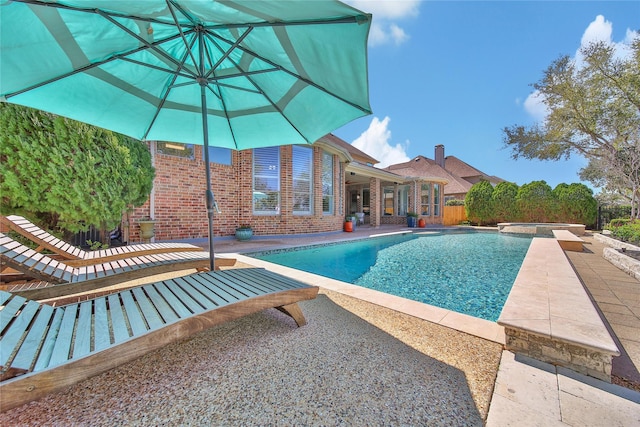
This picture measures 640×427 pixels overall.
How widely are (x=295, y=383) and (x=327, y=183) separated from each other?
9101 mm

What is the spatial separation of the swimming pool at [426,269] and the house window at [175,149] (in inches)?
155

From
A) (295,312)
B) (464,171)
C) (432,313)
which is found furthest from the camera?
(464,171)

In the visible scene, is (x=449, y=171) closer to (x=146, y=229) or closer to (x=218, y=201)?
(x=218, y=201)

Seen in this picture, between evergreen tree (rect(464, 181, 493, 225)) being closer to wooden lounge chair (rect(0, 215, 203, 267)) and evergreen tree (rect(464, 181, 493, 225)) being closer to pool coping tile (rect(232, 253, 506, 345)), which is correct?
pool coping tile (rect(232, 253, 506, 345))

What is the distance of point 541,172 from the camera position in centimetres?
1530

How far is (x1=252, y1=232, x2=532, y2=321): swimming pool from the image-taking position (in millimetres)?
3797

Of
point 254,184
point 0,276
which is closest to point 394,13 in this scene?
point 254,184

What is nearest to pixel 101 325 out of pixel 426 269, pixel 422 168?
pixel 426 269

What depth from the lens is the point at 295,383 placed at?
1.54 metres

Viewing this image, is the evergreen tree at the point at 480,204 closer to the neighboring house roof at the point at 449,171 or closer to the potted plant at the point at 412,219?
the potted plant at the point at 412,219

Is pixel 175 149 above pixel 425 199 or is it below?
above

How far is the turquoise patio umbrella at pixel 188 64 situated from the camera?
196 cm

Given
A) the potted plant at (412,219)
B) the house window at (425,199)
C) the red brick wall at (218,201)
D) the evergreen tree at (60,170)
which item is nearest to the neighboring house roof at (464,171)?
the house window at (425,199)

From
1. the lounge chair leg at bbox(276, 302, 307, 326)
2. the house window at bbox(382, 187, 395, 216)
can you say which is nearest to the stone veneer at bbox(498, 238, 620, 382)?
the lounge chair leg at bbox(276, 302, 307, 326)
